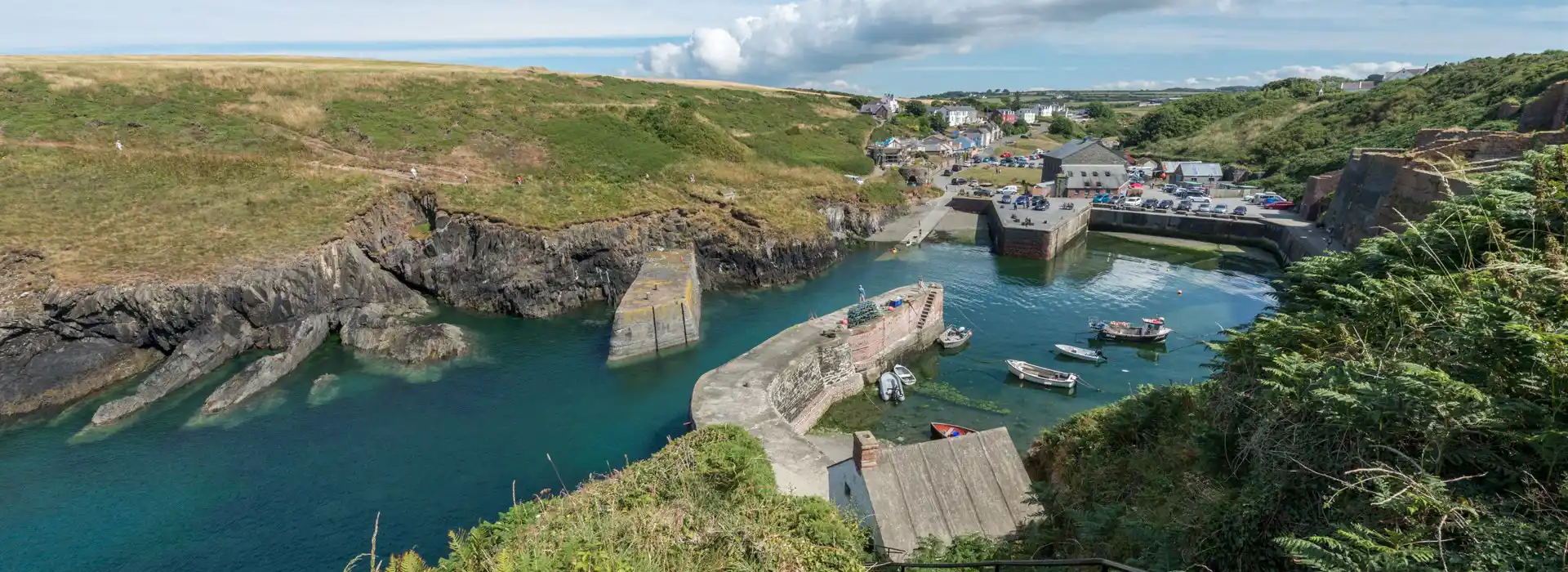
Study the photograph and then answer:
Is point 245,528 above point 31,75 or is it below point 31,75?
below

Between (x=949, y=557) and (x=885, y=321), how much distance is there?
21.9 metres

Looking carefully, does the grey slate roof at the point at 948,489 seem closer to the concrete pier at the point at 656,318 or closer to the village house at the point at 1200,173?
the concrete pier at the point at 656,318

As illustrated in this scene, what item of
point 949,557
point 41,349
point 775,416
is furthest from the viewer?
point 41,349

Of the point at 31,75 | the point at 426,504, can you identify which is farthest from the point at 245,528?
the point at 31,75

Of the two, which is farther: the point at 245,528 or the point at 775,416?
the point at 775,416

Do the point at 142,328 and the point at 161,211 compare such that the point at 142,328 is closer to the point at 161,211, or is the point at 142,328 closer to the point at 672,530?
the point at 161,211

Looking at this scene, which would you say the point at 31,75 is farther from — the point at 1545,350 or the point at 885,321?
the point at 1545,350

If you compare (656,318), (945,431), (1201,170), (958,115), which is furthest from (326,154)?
(958,115)

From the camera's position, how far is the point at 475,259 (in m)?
45.3

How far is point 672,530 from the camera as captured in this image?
372 inches

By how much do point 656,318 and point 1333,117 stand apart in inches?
4319

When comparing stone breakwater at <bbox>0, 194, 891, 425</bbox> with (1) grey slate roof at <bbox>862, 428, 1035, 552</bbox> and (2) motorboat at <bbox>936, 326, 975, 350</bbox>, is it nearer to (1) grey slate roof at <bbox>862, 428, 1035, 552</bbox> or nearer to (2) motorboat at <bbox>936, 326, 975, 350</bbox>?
(2) motorboat at <bbox>936, 326, 975, 350</bbox>

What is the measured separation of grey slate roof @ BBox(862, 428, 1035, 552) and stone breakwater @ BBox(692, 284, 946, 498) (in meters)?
5.01

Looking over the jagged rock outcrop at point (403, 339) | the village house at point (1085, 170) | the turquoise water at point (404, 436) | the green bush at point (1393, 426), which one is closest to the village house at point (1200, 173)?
the village house at point (1085, 170)
